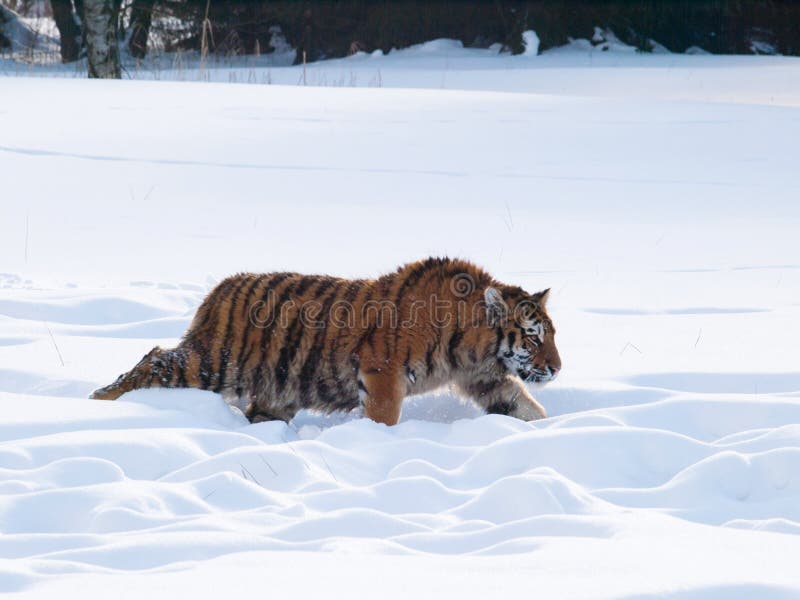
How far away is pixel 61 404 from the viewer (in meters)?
4.59

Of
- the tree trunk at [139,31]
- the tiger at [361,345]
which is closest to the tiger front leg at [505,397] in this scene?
the tiger at [361,345]

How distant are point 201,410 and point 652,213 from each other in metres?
5.41

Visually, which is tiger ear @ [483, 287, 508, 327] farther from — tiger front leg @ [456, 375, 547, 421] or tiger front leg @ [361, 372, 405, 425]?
tiger front leg @ [361, 372, 405, 425]

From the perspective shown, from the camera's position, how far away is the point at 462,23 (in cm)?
2373

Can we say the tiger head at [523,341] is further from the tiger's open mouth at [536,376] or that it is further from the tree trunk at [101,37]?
the tree trunk at [101,37]

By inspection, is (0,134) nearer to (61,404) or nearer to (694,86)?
(61,404)

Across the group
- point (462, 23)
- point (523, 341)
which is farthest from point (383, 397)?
point (462, 23)

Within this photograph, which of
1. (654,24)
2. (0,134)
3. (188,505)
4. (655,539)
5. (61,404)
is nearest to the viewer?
(655,539)

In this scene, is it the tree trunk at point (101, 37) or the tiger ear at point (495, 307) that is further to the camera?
the tree trunk at point (101, 37)

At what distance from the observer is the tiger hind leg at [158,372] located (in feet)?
15.7

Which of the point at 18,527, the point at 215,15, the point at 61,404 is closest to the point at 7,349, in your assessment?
the point at 61,404

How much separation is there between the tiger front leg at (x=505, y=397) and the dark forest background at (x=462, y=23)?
1823 cm

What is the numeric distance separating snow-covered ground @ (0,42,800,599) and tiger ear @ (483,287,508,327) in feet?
1.55

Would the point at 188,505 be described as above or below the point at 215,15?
below
